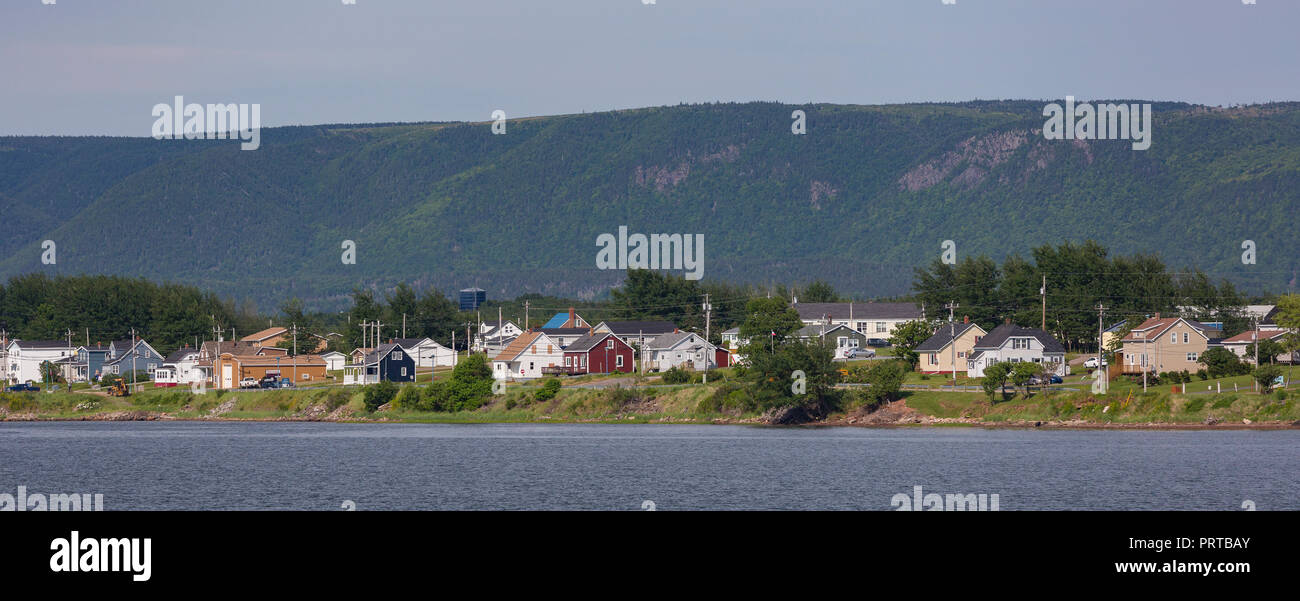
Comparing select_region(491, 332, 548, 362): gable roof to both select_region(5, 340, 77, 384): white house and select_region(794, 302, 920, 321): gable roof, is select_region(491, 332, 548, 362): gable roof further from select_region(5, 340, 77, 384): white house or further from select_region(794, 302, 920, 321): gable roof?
select_region(5, 340, 77, 384): white house

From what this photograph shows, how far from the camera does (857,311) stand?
169500 mm

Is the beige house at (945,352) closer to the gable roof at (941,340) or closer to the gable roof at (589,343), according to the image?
the gable roof at (941,340)

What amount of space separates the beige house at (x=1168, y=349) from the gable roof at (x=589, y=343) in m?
46.7

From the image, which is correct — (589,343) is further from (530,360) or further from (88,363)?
(88,363)

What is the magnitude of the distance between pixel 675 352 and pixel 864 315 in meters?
43.3

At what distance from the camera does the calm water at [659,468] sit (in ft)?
174

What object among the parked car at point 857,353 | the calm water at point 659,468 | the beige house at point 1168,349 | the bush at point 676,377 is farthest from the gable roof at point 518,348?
the beige house at point 1168,349

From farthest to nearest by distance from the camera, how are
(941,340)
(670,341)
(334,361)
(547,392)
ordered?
(334,361) → (670,341) → (941,340) → (547,392)

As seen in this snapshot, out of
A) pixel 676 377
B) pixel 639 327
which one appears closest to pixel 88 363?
pixel 639 327

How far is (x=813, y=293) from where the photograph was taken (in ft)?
628

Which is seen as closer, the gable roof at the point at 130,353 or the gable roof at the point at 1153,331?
the gable roof at the point at 1153,331

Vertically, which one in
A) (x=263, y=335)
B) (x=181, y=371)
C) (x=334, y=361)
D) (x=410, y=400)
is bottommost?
(x=410, y=400)
